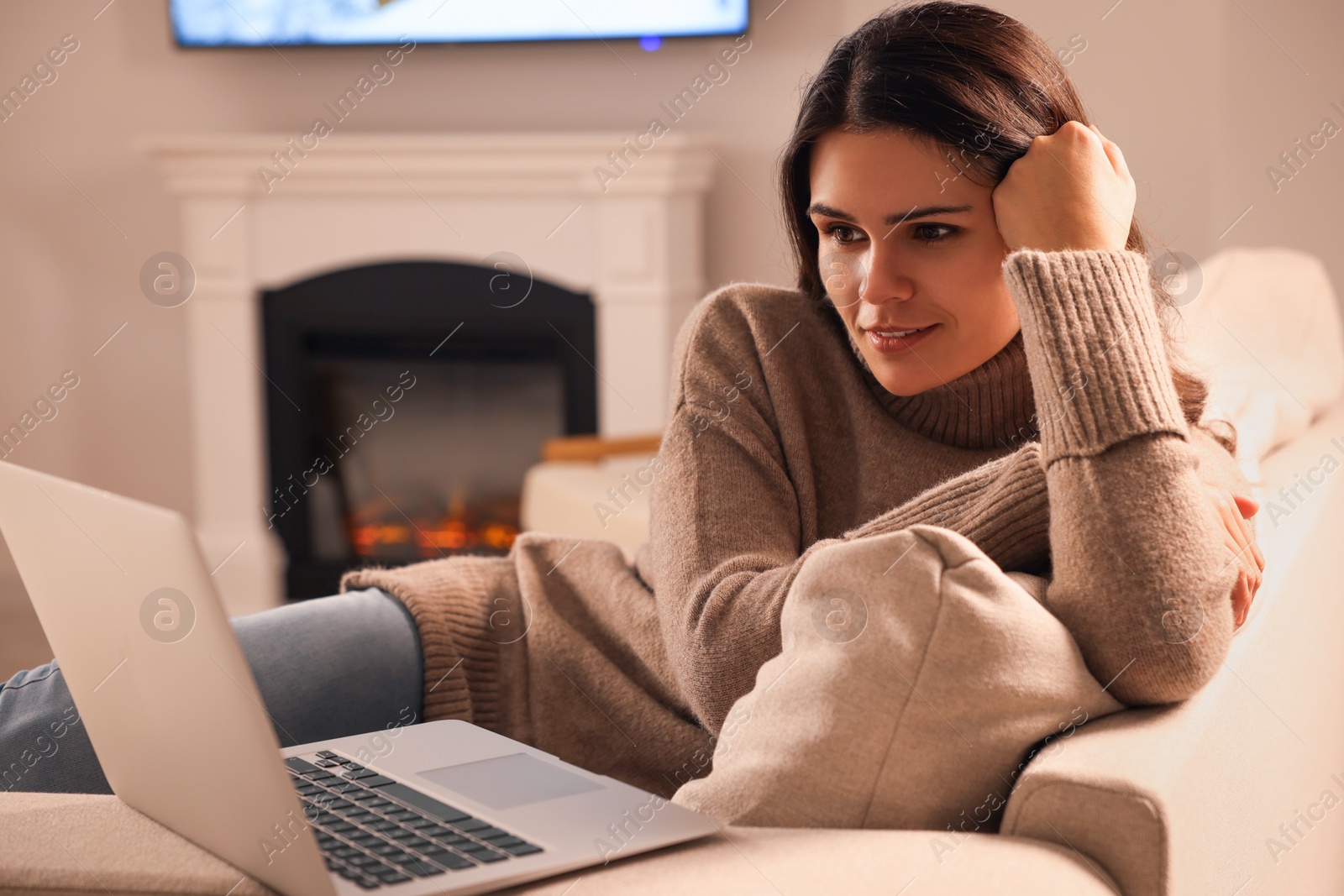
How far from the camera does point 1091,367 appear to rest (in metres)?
0.82

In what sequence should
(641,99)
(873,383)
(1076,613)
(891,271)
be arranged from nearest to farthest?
(1076,613)
(891,271)
(873,383)
(641,99)

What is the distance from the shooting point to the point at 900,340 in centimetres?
106

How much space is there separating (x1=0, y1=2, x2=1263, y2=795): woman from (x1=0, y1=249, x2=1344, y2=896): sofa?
7cm

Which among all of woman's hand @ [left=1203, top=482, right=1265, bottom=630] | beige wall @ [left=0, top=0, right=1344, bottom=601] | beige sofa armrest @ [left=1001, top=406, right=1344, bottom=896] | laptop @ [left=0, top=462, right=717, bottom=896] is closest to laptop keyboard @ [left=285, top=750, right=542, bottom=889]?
laptop @ [left=0, top=462, right=717, bottom=896]

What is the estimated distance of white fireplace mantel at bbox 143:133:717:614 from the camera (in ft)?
10.4

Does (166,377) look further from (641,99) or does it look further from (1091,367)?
(1091,367)

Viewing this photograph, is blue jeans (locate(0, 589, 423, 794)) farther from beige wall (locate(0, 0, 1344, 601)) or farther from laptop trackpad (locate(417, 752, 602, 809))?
beige wall (locate(0, 0, 1344, 601))

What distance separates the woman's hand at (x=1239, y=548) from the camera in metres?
0.85

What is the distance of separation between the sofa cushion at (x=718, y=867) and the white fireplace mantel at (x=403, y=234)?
2.62 m

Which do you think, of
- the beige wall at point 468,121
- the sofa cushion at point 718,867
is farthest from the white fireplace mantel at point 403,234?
the sofa cushion at point 718,867

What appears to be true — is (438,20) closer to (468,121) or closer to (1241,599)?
(468,121)

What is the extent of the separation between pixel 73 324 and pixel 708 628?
3.17 meters

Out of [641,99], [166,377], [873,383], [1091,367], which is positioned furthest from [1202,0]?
[166,377]

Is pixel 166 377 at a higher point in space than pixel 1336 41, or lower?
lower
